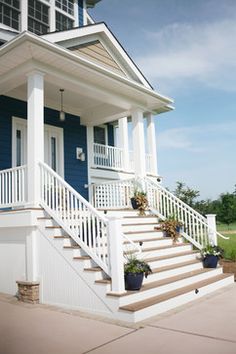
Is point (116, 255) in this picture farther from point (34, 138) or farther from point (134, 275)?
point (34, 138)

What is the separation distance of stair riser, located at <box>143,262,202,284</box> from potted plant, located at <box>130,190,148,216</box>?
197 centimetres

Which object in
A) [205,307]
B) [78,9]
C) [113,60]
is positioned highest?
[78,9]

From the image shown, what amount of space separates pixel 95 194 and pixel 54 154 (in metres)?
1.71

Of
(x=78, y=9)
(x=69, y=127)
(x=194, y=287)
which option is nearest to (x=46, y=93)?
(x=69, y=127)

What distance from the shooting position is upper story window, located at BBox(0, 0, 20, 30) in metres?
9.59

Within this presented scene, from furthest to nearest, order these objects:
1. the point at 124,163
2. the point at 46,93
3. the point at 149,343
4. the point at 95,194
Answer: the point at 124,163 → the point at 95,194 → the point at 46,93 → the point at 149,343

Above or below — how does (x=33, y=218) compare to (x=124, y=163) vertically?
below

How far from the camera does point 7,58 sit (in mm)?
6777

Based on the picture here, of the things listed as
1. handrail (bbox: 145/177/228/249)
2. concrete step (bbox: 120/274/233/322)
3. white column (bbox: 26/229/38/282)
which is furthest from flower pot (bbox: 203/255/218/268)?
white column (bbox: 26/229/38/282)

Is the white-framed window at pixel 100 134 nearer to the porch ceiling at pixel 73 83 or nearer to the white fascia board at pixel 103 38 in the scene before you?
the porch ceiling at pixel 73 83

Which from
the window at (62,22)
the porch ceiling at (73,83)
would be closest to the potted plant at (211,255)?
the porch ceiling at (73,83)

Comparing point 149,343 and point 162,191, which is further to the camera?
point 162,191

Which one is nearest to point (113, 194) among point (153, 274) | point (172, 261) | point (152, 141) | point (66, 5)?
point (152, 141)

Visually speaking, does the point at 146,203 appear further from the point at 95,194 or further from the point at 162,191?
the point at 95,194
